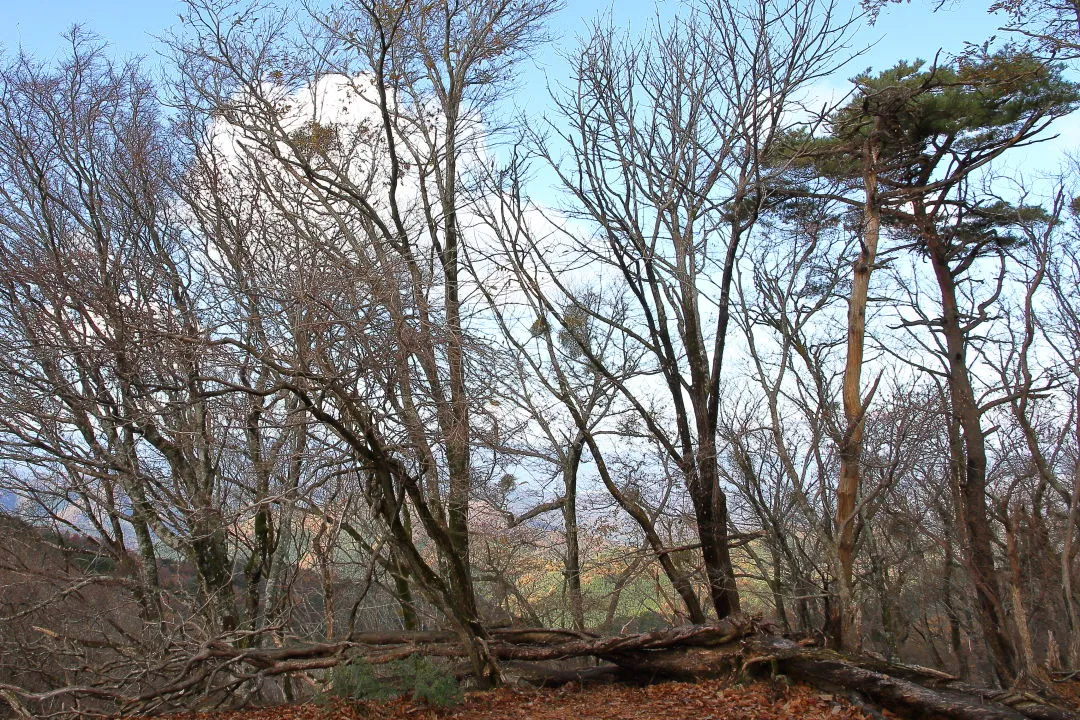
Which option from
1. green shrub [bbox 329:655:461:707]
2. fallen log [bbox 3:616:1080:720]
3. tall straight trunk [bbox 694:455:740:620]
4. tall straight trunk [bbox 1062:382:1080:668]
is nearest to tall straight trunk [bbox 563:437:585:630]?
tall straight trunk [bbox 694:455:740:620]

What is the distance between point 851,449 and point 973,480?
6.46 metres

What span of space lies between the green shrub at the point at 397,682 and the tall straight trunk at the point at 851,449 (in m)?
4.73

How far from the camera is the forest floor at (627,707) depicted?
20.9 feet

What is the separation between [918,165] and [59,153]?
1367 centimetres

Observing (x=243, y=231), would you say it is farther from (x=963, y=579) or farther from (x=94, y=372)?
(x=963, y=579)

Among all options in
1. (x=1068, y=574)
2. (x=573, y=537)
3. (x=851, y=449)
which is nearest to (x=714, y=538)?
(x=851, y=449)

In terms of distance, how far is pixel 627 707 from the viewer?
7.00 meters

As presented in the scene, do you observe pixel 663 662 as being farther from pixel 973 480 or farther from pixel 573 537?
pixel 973 480

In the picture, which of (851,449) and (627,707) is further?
(851,449)

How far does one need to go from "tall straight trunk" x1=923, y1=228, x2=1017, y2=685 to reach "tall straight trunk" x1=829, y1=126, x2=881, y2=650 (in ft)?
14.6

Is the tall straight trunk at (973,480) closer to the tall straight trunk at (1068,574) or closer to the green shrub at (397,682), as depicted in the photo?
the tall straight trunk at (1068,574)

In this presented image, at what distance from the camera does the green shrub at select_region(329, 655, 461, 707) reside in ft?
22.3

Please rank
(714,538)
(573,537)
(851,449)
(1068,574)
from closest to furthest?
1. (851,449)
2. (714,538)
3. (1068,574)
4. (573,537)

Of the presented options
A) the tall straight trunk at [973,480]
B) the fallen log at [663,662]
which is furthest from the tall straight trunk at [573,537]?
the tall straight trunk at [973,480]
